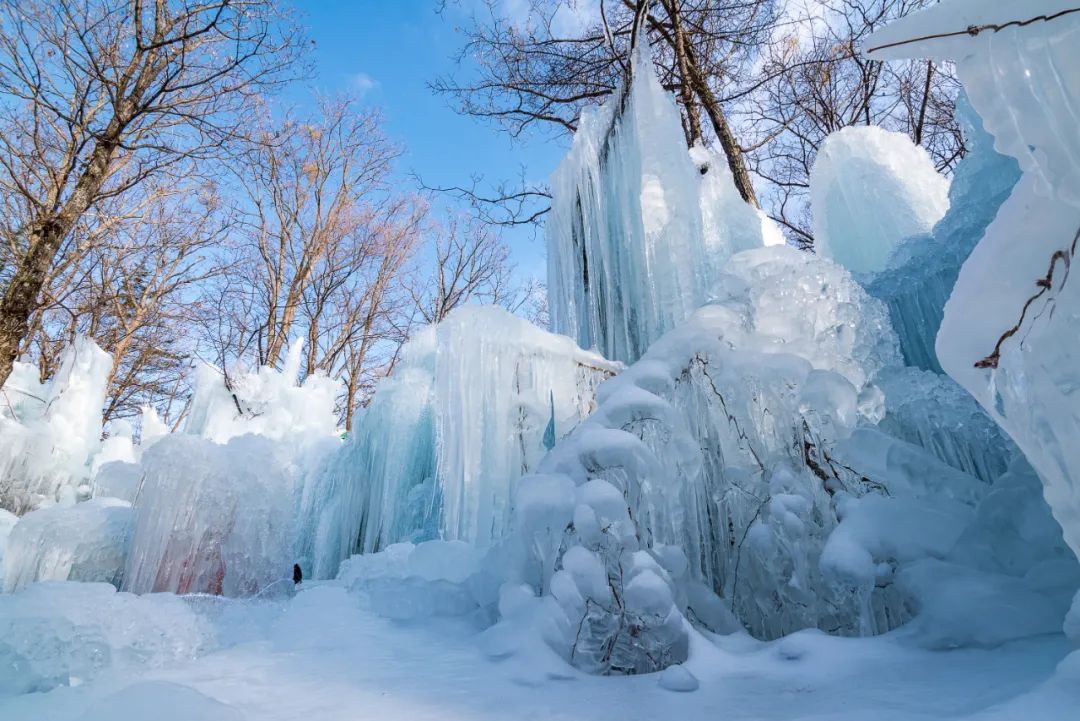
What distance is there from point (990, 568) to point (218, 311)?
15134mm

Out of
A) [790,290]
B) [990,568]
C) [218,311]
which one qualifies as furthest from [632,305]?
[218,311]

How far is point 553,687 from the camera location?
150 cm

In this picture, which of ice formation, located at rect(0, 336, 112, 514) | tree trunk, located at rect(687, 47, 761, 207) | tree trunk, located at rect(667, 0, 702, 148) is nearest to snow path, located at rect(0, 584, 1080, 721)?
tree trunk, located at rect(687, 47, 761, 207)

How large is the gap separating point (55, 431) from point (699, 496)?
12.2m

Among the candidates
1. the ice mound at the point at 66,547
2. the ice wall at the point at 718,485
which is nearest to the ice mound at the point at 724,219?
the ice wall at the point at 718,485

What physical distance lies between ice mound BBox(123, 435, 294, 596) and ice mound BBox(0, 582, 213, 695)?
2.85 metres

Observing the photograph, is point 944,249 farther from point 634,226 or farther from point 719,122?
point 719,122

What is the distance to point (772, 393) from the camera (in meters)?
2.78

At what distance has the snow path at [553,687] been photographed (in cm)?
122

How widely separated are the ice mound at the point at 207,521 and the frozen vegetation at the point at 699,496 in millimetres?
24

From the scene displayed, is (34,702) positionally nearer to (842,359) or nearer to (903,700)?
(903,700)

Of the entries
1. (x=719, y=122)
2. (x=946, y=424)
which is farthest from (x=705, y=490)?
(x=719, y=122)

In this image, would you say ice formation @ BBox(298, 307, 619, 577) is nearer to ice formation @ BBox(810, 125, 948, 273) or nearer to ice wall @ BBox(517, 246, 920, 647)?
ice wall @ BBox(517, 246, 920, 647)

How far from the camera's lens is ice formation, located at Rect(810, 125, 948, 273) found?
5.14 m
